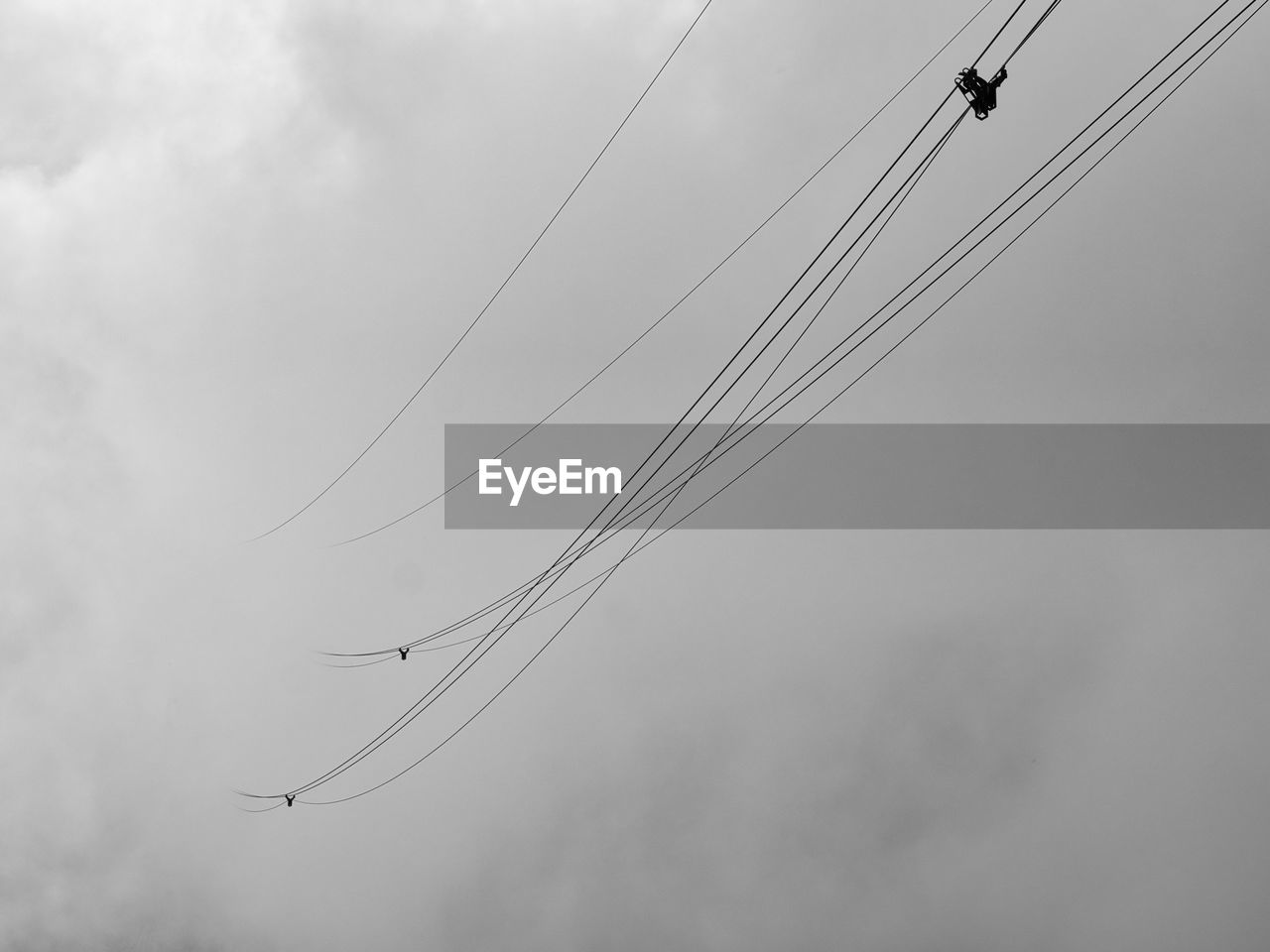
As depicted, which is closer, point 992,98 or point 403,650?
point 992,98

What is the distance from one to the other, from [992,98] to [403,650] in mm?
21507

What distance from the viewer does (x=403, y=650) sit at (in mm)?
29266

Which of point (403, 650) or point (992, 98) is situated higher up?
point (992, 98)

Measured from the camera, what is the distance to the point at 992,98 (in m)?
15.7
